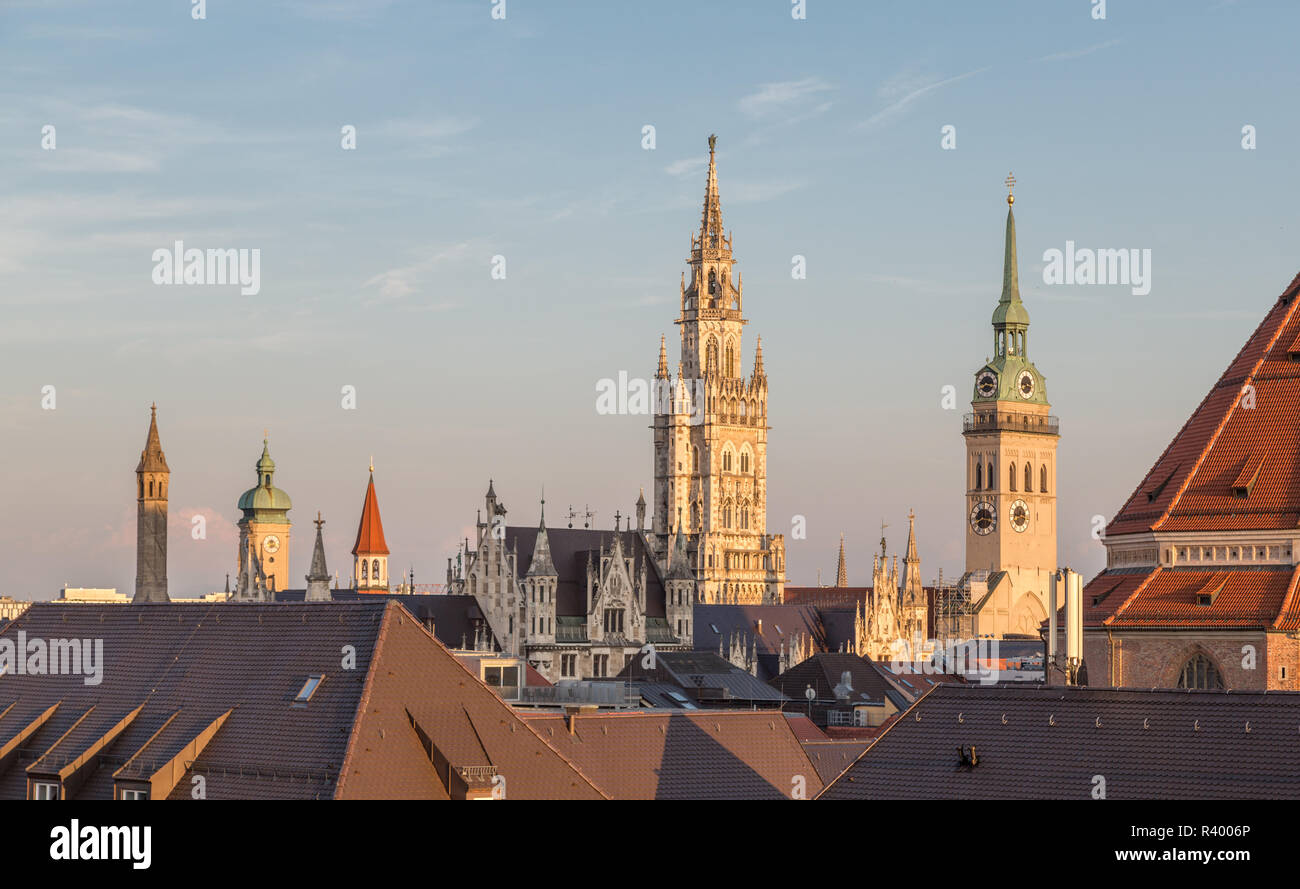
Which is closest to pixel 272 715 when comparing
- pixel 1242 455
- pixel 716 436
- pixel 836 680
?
pixel 1242 455

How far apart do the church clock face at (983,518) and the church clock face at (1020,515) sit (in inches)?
67.9

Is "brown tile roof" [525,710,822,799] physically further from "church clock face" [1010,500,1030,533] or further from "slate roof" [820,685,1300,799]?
"church clock face" [1010,500,1030,533]

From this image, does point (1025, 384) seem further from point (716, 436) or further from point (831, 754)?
point (831, 754)

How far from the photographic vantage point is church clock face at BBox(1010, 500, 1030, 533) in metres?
191

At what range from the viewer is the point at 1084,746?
40.0m

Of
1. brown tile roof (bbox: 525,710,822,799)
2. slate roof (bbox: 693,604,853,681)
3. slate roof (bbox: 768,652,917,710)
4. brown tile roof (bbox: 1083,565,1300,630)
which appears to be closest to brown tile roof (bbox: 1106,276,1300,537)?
brown tile roof (bbox: 1083,565,1300,630)

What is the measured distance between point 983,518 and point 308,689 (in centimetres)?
15244

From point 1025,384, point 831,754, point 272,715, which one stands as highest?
point 1025,384

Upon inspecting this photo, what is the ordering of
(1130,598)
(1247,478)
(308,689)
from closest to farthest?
→ 1. (308,689)
2. (1130,598)
3. (1247,478)

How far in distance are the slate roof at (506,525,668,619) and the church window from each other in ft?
238

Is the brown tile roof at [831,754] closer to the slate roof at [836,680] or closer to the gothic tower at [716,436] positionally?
the slate roof at [836,680]
